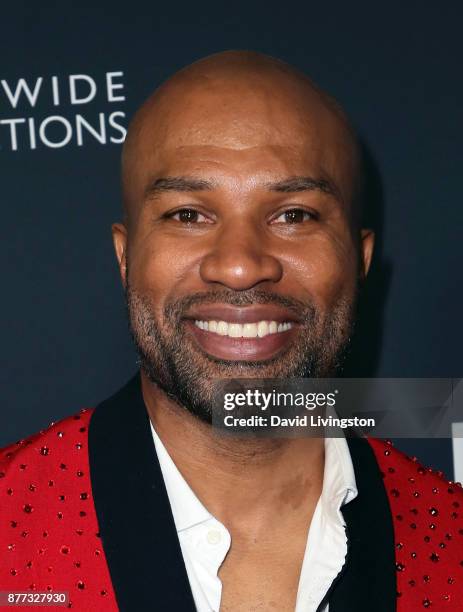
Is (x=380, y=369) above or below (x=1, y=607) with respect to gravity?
above

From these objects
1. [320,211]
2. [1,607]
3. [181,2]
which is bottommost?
[1,607]

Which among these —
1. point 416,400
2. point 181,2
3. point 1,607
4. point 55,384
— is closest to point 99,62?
point 181,2

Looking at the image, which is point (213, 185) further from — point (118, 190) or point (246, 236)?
point (118, 190)

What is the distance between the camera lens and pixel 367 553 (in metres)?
1.29

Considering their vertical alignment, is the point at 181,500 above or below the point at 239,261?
below

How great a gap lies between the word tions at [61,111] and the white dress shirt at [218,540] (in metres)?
0.54

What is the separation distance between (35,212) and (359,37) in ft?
1.91

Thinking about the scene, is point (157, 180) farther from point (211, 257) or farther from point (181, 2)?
point (181, 2)

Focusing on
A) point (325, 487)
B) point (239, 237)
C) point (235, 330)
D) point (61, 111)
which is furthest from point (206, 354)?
point (61, 111)

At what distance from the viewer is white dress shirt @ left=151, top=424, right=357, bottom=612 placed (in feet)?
4.06

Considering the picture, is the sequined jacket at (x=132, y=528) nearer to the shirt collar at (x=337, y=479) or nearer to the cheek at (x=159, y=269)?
the shirt collar at (x=337, y=479)

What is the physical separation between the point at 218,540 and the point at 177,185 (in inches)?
17.2

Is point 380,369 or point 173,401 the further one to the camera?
point 380,369

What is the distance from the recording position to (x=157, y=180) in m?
1.26
